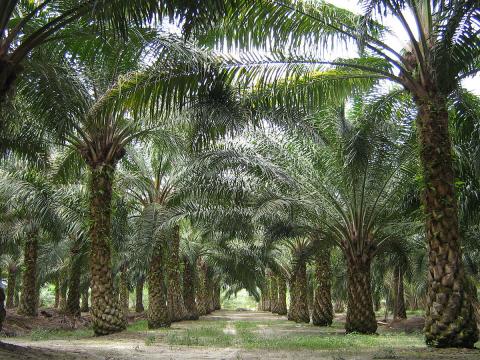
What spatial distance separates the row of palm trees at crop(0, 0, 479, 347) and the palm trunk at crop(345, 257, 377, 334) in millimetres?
2334

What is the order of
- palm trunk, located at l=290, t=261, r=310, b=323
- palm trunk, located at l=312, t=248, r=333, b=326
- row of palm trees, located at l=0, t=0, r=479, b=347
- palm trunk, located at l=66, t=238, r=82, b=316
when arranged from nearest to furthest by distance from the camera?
row of palm trees, located at l=0, t=0, r=479, b=347 < palm trunk, located at l=66, t=238, r=82, b=316 < palm trunk, located at l=312, t=248, r=333, b=326 < palm trunk, located at l=290, t=261, r=310, b=323

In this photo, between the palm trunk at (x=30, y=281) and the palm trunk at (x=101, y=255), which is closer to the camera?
the palm trunk at (x=101, y=255)

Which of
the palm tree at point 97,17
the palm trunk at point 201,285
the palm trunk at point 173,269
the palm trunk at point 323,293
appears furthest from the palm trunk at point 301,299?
the palm tree at point 97,17

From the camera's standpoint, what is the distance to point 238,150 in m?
14.1

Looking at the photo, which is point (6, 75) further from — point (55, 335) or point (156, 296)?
point (156, 296)

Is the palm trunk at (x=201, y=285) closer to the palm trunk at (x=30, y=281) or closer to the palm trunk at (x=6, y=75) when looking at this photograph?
the palm trunk at (x=30, y=281)

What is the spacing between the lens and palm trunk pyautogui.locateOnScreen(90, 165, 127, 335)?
13.2 metres

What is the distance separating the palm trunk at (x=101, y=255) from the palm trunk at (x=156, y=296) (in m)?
5.02

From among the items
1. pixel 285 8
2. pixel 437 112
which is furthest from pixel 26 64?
pixel 437 112

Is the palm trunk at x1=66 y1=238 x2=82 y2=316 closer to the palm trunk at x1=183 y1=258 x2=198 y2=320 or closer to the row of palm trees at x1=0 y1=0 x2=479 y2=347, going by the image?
Result: the row of palm trees at x1=0 y1=0 x2=479 y2=347

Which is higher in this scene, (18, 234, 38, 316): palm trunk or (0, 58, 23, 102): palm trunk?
(0, 58, 23, 102): palm trunk

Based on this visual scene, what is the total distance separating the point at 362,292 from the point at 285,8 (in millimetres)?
9912

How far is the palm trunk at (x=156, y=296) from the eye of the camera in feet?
61.3

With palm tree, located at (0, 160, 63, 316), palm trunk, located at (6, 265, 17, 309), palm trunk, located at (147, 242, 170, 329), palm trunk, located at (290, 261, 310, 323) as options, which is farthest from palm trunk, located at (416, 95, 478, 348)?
palm trunk, located at (6, 265, 17, 309)
